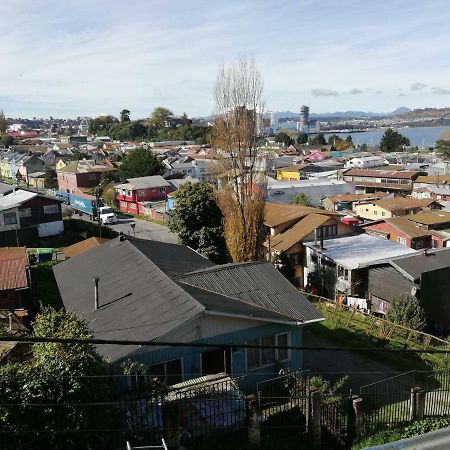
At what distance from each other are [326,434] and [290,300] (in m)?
3.55

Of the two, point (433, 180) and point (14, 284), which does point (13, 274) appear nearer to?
point (14, 284)

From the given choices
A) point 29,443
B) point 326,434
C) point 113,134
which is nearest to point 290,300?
point 326,434

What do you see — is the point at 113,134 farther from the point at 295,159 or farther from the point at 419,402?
the point at 419,402

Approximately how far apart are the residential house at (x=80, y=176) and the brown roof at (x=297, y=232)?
92.8 feet

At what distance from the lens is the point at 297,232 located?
24.8m

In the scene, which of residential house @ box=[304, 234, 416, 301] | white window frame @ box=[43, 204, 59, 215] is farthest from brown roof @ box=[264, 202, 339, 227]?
white window frame @ box=[43, 204, 59, 215]

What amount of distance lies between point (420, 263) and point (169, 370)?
1268cm

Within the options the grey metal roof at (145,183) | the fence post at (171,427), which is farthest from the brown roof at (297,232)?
the grey metal roof at (145,183)

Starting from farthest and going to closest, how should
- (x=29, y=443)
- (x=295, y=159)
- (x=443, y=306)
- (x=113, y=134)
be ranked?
(x=113, y=134), (x=295, y=159), (x=443, y=306), (x=29, y=443)

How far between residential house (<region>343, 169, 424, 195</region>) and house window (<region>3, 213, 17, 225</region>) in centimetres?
3268

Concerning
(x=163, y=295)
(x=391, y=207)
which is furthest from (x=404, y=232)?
(x=163, y=295)

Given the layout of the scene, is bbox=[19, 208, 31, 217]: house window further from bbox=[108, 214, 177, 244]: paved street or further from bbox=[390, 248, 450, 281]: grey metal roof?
bbox=[390, 248, 450, 281]: grey metal roof

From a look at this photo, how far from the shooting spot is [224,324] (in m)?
9.79

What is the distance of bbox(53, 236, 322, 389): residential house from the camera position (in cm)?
927
